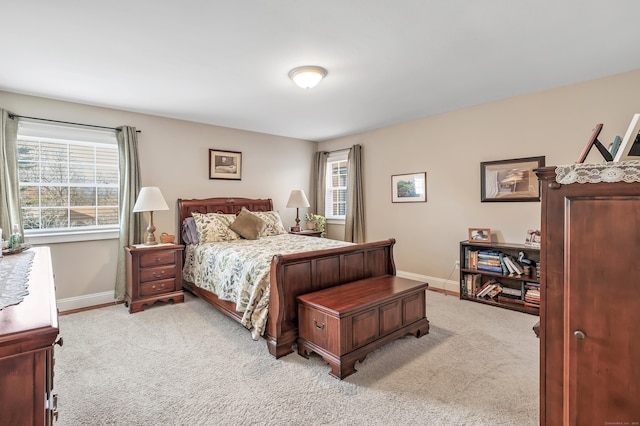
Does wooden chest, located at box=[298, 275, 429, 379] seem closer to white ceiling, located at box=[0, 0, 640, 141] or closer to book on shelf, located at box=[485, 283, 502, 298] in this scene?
book on shelf, located at box=[485, 283, 502, 298]

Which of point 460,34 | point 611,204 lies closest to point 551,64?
point 460,34

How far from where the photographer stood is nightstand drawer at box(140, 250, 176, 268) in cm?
370

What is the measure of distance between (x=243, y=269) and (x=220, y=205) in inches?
84.7

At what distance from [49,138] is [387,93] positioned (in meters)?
3.93

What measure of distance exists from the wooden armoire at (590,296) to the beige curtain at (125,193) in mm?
4313

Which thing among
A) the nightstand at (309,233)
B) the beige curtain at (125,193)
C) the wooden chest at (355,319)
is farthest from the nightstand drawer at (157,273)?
the wooden chest at (355,319)

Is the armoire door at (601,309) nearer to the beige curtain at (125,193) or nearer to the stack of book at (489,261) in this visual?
the stack of book at (489,261)

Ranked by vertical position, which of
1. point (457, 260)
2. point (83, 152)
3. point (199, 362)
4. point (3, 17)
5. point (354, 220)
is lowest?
point (199, 362)

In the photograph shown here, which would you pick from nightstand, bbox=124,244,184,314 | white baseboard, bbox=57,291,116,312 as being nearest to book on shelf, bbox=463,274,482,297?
nightstand, bbox=124,244,184,314

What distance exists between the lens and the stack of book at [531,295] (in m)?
3.43

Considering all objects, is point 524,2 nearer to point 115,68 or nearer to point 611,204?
point 611,204

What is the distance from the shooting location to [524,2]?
1937mm

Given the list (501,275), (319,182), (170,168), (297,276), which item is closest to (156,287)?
(170,168)

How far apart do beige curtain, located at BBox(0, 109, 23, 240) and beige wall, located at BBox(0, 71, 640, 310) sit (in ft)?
0.74
